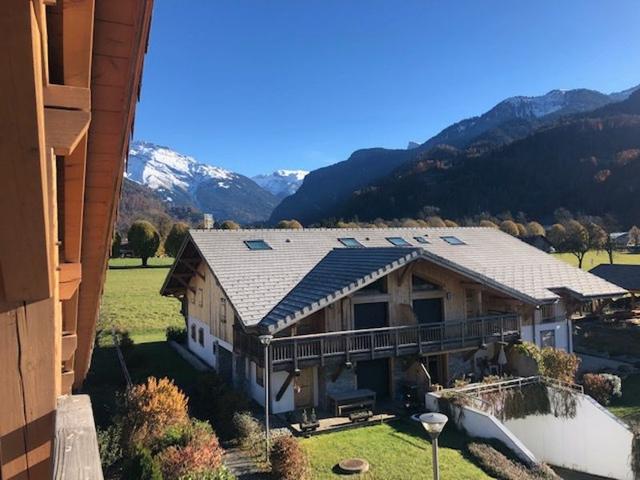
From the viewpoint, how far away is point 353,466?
1292 centimetres

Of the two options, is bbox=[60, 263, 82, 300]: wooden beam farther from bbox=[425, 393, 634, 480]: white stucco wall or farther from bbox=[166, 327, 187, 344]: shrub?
bbox=[166, 327, 187, 344]: shrub

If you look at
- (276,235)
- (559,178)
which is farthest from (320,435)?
(559,178)

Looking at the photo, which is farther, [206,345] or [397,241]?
[397,241]

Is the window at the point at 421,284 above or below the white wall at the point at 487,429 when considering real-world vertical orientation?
above

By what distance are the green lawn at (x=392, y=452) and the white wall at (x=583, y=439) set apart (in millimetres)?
4473

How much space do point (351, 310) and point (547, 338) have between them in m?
11.2

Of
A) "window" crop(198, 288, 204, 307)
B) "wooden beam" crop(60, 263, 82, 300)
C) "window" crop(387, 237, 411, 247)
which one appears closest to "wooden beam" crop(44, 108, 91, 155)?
"wooden beam" crop(60, 263, 82, 300)

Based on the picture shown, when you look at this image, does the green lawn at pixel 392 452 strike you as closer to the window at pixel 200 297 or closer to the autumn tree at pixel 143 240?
the window at pixel 200 297

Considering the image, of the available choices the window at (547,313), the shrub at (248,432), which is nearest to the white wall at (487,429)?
the shrub at (248,432)

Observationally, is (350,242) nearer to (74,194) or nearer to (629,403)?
(629,403)

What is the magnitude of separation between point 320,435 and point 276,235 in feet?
35.5

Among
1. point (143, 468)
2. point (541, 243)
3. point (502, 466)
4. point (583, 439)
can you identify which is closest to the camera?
point (143, 468)

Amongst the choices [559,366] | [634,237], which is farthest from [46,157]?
[634,237]

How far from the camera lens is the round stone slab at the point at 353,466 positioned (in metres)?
12.8
